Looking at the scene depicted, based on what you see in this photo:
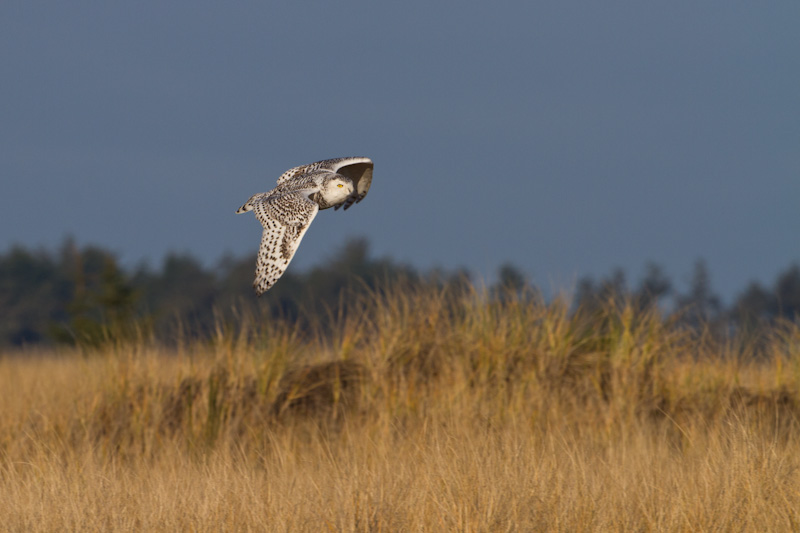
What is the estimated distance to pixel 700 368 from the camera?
10.2 meters

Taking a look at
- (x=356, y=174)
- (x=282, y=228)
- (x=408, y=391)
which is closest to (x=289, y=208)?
(x=282, y=228)

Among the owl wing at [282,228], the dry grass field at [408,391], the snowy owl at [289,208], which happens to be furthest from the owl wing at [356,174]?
the dry grass field at [408,391]

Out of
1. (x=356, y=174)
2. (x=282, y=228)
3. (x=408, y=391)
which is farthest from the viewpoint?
(x=408, y=391)

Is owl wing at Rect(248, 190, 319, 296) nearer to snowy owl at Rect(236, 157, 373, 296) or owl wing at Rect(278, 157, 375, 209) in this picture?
snowy owl at Rect(236, 157, 373, 296)

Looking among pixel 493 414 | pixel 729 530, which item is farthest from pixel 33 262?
pixel 729 530

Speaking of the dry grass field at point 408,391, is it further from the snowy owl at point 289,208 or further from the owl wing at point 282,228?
the owl wing at point 282,228

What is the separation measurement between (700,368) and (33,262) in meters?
53.1

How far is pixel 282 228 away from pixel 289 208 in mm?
120

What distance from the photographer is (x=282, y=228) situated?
178 inches

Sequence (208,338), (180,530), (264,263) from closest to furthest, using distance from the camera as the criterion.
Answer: (264,263)
(180,530)
(208,338)

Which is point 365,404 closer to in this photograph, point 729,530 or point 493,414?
point 493,414

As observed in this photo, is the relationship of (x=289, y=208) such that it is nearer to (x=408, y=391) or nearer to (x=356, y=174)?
(x=356, y=174)

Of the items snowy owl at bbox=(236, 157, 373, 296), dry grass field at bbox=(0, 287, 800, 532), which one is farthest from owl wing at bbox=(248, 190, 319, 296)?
dry grass field at bbox=(0, 287, 800, 532)

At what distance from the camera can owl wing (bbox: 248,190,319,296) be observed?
4379 millimetres
